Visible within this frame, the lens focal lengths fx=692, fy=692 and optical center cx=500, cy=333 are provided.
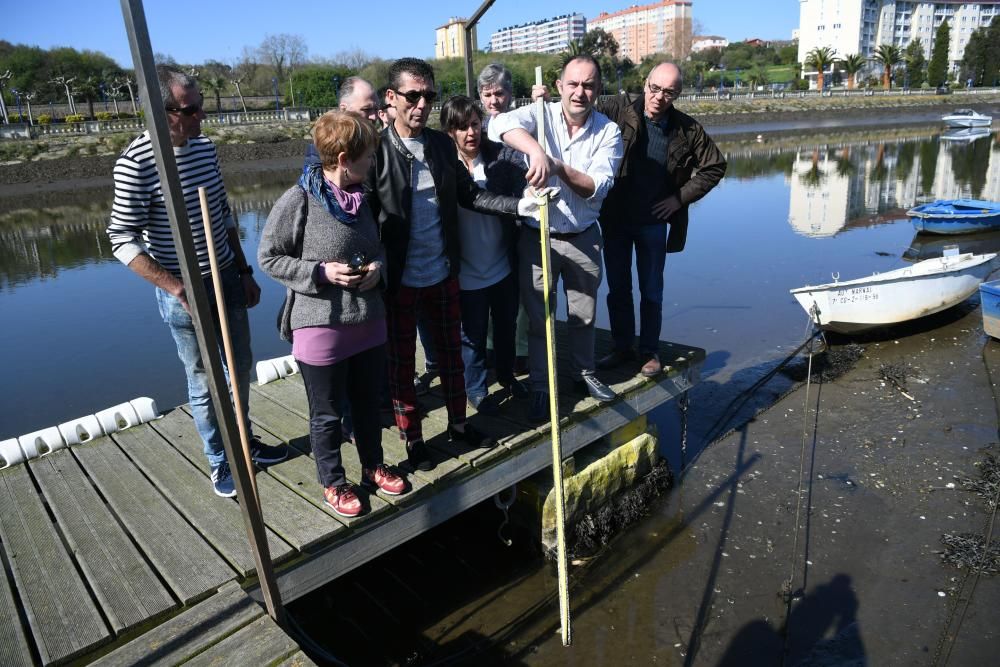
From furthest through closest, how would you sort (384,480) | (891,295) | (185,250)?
1. (891,295)
2. (384,480)
3. (185,250)

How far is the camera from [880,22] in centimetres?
11106

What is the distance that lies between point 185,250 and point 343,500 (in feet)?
5.83

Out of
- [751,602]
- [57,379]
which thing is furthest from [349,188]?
[57,379]

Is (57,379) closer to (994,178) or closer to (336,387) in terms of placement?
(336,387)

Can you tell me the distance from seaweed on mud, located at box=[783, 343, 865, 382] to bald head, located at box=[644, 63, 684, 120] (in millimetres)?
4835

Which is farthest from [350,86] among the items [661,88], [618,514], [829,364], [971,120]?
[971,120]

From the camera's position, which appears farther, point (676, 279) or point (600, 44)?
point (600, 44)

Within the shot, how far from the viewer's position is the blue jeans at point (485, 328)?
4438 millimetres

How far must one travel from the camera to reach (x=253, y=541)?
110 inches

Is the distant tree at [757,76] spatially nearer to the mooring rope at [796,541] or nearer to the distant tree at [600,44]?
the distant tree at [600,44]

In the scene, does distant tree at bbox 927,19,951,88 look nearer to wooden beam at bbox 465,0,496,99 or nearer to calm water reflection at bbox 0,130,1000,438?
calm water reflection at bbox 0,130,1000,438

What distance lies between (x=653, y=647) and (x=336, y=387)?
2624mm

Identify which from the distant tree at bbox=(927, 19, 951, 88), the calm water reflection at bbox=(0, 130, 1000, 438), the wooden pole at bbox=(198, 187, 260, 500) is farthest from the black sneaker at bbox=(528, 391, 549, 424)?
the distant tree at bbox=(927, 19, 951, 88)

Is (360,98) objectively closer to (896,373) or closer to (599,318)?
(599,318)
